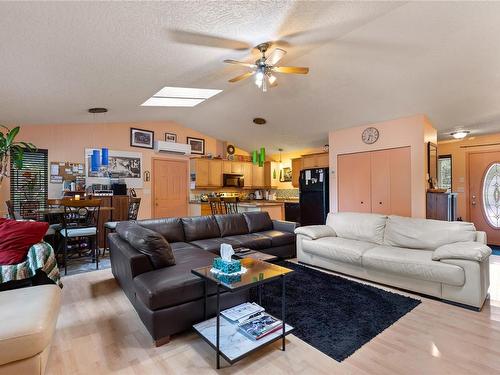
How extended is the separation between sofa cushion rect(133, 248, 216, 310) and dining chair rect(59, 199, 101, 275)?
2.04 metres

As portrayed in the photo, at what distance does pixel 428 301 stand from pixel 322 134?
4091 mm

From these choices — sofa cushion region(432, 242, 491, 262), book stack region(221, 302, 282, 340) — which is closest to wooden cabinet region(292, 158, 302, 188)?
sofa cushion region(432, 242, 491, 262)

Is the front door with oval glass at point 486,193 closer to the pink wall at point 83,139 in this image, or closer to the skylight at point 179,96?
the skylight at point 179,96

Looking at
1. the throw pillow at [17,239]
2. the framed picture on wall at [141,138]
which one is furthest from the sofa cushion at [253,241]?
the framed picture on wall at [141,138]

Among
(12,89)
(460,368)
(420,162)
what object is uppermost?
(12,89)

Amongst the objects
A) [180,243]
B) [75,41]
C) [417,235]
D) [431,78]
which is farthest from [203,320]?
[431,78]

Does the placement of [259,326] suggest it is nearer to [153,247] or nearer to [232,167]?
[153,247]

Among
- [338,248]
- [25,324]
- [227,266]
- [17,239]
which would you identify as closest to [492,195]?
[338,248]

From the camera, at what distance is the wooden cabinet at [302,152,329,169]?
6.45 m

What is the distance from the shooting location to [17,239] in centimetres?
231

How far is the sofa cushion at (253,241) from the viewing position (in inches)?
150

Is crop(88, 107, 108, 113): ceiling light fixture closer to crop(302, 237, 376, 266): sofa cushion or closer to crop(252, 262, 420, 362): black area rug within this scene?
crop(252, 262, 420, 362): black area rug

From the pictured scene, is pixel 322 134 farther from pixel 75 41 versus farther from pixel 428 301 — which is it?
pixel 75 41

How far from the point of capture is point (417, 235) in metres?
3.29
